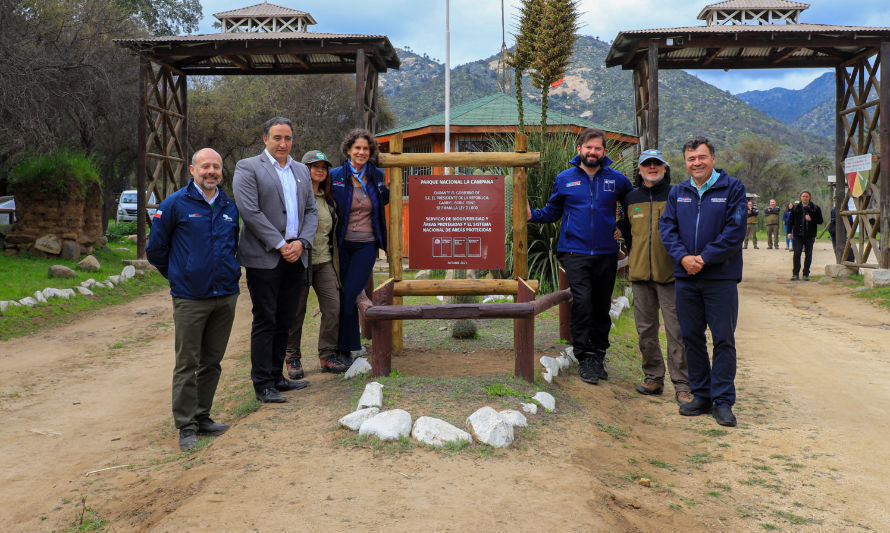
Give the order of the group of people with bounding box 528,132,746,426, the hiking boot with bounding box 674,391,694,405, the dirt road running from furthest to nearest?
the hiking boot with bounding box 674,391,694,405
the group of people with bounding box 528,132,746,426
the dirt road

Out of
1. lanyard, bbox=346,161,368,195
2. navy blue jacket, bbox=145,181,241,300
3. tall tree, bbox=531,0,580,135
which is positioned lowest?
navy blue jacket, bbox=145,181,241,300

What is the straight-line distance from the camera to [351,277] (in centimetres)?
550

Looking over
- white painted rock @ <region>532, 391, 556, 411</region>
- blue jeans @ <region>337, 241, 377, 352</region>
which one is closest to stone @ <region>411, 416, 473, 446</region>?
white painted rock @ <region>532, 391, 556, 411</region>

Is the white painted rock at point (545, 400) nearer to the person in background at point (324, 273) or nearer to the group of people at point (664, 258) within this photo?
the group of people at point (664, 258)

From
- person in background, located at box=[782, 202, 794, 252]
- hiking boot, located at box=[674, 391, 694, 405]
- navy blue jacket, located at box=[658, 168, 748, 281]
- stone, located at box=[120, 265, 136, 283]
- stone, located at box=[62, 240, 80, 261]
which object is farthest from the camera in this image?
person in background, located at box=[782, 202, 794, 252]

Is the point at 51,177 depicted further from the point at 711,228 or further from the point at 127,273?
the point at 711,228

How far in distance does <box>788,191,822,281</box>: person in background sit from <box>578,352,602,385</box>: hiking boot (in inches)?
435

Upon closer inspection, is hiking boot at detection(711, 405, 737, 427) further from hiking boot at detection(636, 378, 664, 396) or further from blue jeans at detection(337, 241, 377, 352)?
blue jeans at detection(337, 241, 377, 352)

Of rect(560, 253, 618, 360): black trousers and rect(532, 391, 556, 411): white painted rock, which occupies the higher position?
rect(560, 253, 618, 360): black trousers

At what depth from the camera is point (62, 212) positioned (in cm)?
1428

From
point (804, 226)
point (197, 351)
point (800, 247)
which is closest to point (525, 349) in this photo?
point (197, 351)

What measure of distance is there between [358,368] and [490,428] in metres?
1.72

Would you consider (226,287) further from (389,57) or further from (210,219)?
(389,57)

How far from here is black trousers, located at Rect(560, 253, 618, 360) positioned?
5.32 m
